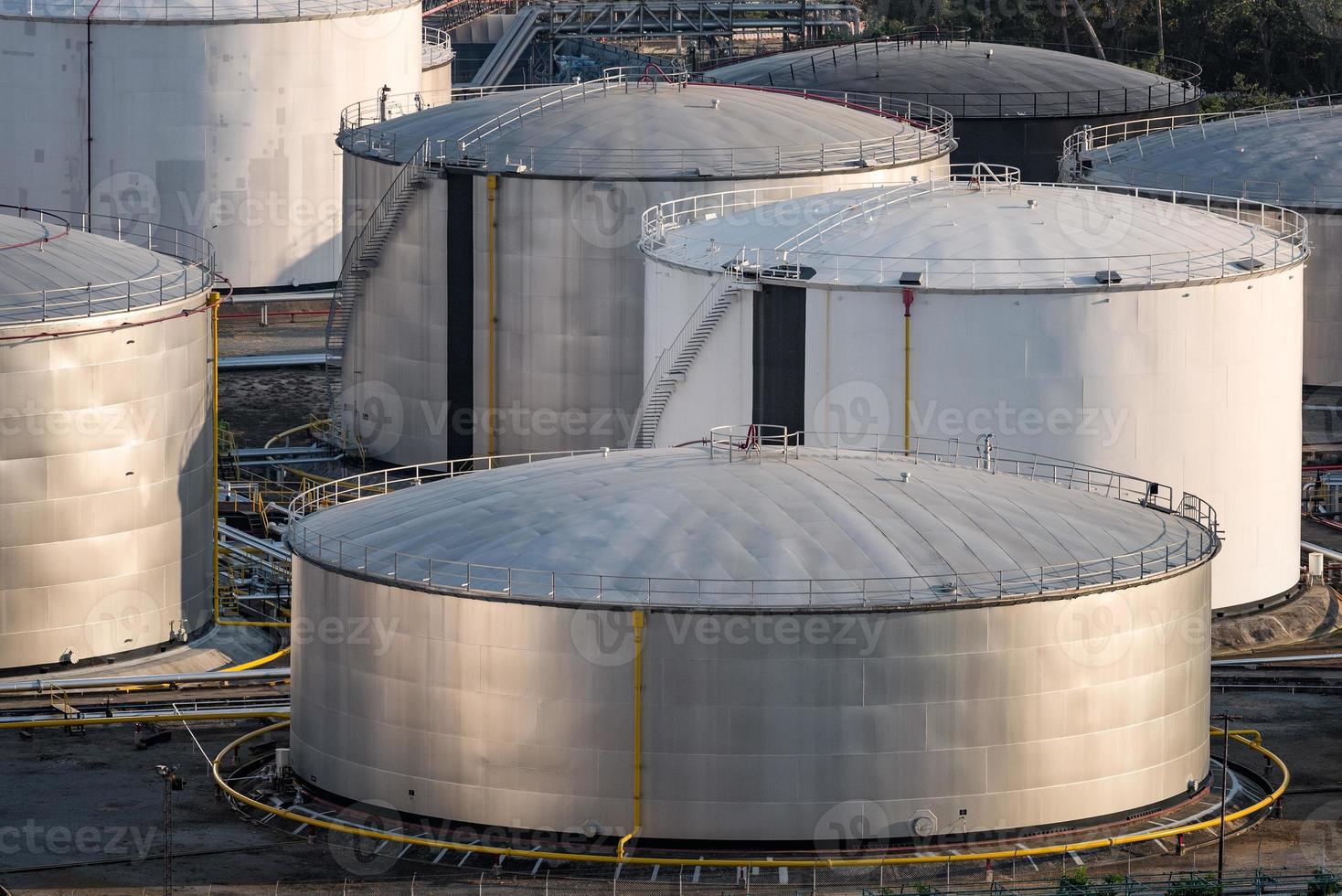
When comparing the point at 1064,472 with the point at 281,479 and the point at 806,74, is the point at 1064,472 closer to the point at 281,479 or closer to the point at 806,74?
the point at 281,479

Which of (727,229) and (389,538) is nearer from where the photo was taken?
(389,538)

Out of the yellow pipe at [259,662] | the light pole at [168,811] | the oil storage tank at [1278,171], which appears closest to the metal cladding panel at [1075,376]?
the yellow pipe at [259,662]

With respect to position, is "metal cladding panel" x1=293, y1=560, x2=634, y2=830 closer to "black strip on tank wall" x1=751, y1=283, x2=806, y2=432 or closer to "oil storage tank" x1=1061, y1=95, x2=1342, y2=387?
"black strip on tank wall" x1=751, y1=283, x2=806, y2=432

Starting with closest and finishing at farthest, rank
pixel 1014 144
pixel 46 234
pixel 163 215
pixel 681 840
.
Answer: pixel 681 840
pixel 46 234
pixel 1014 144
pixel 163 215

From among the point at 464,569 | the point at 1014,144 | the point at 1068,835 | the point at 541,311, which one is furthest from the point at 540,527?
the point at 1014,144

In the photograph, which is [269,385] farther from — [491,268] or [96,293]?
[96,293]

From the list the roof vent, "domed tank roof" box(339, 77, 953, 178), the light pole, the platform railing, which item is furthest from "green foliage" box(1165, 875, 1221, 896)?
the platform railing

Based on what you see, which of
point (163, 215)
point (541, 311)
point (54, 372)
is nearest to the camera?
point (54, 372)
